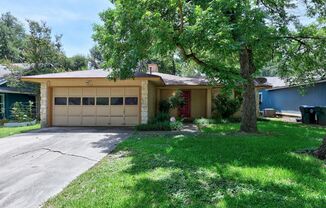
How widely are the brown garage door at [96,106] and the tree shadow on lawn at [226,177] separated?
747 centimetres

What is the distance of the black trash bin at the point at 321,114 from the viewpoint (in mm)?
18495

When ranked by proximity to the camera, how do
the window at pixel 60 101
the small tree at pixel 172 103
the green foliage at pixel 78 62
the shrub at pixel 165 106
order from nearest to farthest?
the window at pixel 60 101, the small tree at pixel 172 103, the shrub at pixel 165 106, the green foliage at pixel 78 62

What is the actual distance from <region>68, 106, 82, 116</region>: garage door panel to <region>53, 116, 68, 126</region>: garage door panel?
41 centimetres

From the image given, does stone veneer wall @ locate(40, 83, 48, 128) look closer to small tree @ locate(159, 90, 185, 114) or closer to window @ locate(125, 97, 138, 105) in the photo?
window @ locate(125, 97, 138, 105)

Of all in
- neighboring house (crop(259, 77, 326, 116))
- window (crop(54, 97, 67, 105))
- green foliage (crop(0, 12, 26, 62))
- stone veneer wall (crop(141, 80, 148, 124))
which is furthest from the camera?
green foliage (crop(0, 12, 26, 62))

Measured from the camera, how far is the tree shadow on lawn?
15.3 ft

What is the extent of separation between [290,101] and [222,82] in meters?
18.6

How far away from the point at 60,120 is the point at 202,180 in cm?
1335

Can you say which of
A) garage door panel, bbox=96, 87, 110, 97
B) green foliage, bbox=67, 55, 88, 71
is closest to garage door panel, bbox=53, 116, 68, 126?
garage door panel, bbox=96, 87, 110, 97

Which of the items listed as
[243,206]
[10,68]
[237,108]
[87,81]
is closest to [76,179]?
[243,206]

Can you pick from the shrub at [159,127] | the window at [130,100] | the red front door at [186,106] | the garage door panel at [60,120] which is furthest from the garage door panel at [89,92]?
the red front door at [186,106]

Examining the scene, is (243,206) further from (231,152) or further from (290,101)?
(290,101)

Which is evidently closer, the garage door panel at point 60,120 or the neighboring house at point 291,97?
the garage door panel at point 60,120

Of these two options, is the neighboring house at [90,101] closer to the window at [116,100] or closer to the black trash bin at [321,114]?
the window at [116,100]
